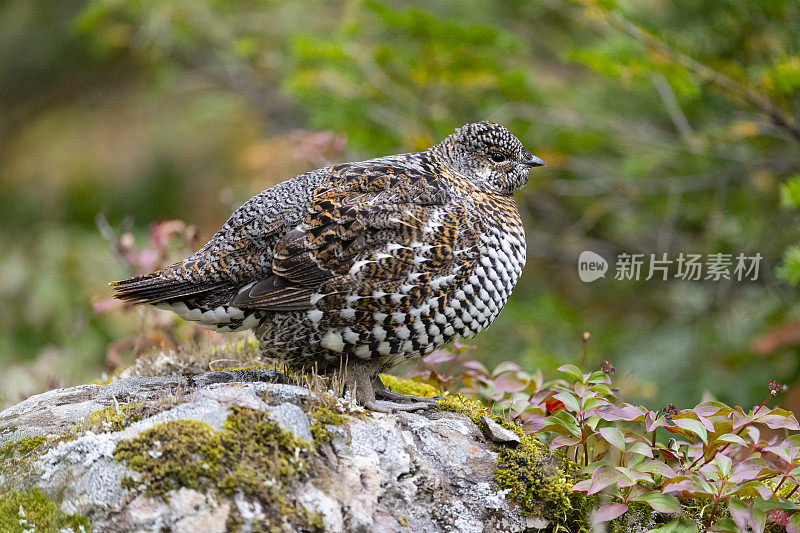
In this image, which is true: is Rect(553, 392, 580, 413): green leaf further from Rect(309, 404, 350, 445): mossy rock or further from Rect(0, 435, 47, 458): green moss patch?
Rect(0, 435, 47, 458): green moss patch

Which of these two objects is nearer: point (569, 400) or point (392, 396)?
point (569, 400)

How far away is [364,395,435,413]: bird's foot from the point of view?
12.0 feet

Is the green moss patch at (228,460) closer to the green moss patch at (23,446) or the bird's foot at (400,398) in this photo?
the green moss patch at (23,446)

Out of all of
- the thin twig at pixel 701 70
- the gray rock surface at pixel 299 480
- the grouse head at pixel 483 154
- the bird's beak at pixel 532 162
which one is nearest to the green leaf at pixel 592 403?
the gray rock surface at pixel 299 480

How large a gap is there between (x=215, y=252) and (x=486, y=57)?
4.24m

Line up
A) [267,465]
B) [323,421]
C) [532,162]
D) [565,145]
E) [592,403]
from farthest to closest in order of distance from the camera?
[565,145] < [532,162] < [592,403] < [323,421] < [267,465]

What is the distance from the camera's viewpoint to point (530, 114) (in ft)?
23.5

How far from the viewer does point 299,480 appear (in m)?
3.01

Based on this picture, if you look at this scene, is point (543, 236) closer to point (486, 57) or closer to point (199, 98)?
point (486, 57)

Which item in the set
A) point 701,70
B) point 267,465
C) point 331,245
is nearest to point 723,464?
point 267,465

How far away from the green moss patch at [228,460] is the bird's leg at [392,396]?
0.95m

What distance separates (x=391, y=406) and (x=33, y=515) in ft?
5.35

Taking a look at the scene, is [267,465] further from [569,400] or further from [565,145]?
[565,145]

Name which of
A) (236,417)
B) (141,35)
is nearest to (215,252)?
(236,417)
